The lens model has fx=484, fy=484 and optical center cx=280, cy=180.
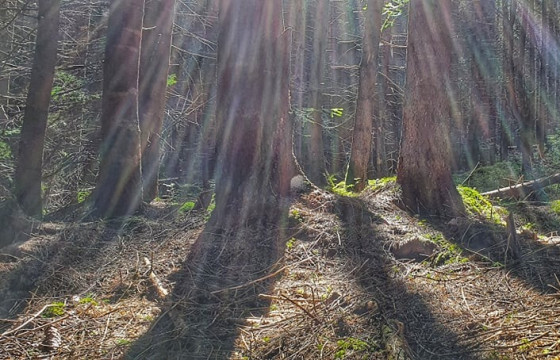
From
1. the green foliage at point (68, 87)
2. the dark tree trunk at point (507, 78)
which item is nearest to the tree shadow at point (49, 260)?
the green foliage at point (68, 87)

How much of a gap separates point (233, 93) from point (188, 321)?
2.80 metres

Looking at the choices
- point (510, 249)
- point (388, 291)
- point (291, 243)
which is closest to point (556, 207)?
point (510, 249)

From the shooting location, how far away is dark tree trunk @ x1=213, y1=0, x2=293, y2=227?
538 cm

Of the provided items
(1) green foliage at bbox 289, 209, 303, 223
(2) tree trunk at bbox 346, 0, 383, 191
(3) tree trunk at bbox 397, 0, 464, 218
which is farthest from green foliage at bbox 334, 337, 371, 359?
(2) tree trunk at bbox 346, 0, 383, 191

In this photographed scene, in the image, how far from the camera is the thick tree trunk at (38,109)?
7.53 meters

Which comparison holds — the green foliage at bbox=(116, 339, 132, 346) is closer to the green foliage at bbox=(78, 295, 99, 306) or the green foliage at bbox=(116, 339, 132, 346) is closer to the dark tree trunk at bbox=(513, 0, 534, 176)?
the green foliage at bbox=(78, 295, 99, 306)

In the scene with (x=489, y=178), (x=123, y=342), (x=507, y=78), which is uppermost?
(x=507, y=78)

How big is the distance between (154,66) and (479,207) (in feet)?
Answer: 23.6

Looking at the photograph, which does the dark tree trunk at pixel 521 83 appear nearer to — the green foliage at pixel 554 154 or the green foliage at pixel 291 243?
the green foliage at pixel 554 154

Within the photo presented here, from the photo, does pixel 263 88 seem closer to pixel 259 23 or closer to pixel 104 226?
pixel 259 23

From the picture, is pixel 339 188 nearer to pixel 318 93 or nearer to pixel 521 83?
pixel 318 93

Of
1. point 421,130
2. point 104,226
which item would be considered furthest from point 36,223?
point 421,130

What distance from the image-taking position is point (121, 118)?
7074mm

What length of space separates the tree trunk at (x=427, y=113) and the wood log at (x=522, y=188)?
2184mm
